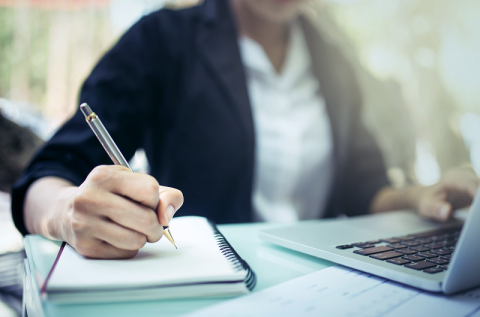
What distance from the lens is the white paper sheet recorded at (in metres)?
0.21

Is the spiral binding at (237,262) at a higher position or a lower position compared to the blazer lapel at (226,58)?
lower

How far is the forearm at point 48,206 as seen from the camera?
11.8 inches

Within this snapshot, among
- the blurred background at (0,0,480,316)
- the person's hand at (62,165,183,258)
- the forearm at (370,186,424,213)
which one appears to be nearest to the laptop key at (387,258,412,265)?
the person's hand at (62,165,183,258)

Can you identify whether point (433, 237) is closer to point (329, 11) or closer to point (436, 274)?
point (436, 274)

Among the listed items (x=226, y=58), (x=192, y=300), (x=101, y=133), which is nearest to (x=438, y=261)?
(x=192, y=300)

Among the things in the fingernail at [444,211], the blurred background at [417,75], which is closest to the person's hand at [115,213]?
the fingernail at [444,211]

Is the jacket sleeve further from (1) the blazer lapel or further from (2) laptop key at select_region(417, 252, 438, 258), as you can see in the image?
(2) laptop key at select_region(417, 252, 438, 258)

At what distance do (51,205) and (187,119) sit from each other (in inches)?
16.6

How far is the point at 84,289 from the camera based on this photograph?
0.69 ft

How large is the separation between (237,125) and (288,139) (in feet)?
0.49

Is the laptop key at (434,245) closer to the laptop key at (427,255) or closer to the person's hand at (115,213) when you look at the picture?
the laptop key at (427,255)

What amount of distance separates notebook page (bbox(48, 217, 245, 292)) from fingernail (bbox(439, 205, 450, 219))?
432 mm

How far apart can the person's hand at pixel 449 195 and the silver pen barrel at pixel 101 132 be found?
52cm

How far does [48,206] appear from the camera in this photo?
0.34m
